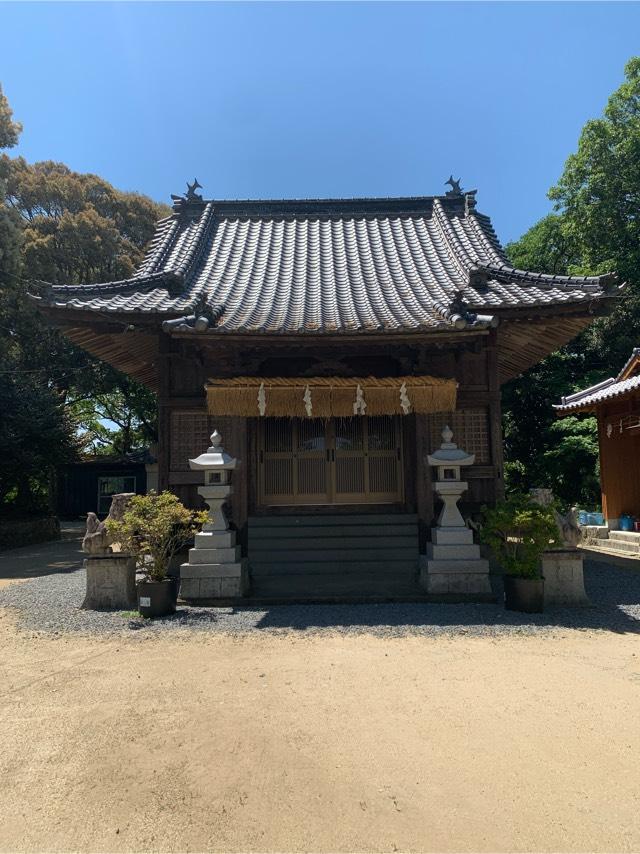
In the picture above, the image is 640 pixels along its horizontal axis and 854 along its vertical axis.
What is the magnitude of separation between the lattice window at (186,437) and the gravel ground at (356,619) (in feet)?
8.27

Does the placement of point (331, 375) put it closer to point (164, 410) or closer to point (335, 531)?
point (335, 531)

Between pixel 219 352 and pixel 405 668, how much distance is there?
5641 millimetres

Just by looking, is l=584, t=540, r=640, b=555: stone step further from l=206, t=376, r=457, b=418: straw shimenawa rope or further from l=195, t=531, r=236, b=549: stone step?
l=195, t=531, r=236, b=549: stone step

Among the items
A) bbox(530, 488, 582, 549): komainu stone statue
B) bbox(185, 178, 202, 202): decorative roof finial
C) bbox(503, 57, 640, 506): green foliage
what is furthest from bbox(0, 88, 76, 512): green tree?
bbox(503, 57, 640, 506): green foliage

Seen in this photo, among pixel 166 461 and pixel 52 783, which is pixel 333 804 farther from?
pixel 166 461

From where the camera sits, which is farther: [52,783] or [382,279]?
[382,279]

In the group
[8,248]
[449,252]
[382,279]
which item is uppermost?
[8,248]

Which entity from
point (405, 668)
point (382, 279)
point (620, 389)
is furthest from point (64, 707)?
point (620, 389)

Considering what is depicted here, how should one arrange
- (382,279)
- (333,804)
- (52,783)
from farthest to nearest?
(382,279) → (52,783) → (333,804)

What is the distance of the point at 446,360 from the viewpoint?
851cm

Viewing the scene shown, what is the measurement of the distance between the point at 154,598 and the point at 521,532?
15.6 ft

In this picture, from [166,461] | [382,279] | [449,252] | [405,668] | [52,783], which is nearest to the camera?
[52,783]

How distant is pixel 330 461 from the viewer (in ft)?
29.9

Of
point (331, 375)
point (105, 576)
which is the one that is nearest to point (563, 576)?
Result: point (331, 375)
